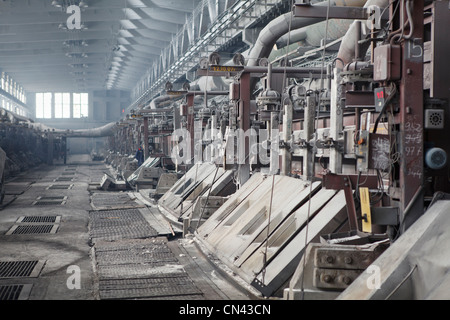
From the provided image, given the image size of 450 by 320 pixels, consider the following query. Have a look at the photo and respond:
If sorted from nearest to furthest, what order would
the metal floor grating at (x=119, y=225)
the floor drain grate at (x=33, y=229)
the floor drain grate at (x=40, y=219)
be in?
the metal floor grating at (x=119, y=225) → the floor drain grate at (x=33, y=229) → the floor drain grate at (x=40, y=219)

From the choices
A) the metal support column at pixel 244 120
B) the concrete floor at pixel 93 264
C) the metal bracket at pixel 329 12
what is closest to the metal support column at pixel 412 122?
the metal bracket at pixel 329 12

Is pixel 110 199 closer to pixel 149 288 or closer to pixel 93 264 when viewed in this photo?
pixel 93 264

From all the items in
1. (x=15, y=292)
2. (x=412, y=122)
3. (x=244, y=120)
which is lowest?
(x=15, y=292)

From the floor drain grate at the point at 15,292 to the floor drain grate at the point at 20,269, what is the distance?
525 millimetres

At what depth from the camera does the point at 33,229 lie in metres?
11.2

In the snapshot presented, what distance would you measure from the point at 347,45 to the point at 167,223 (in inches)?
215

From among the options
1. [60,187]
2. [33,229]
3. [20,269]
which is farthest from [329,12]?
[60,187]

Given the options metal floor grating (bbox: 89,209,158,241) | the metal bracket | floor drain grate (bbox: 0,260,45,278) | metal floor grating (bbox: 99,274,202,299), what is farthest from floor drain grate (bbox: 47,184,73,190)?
the metal bracket

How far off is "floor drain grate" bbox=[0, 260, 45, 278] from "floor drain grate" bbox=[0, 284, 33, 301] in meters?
0.52

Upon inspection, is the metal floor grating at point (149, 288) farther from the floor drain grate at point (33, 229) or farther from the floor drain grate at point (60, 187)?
the floor drain grate at point (60, 187)

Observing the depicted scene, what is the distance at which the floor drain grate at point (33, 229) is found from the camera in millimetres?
10797

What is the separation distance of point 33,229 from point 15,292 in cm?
504
